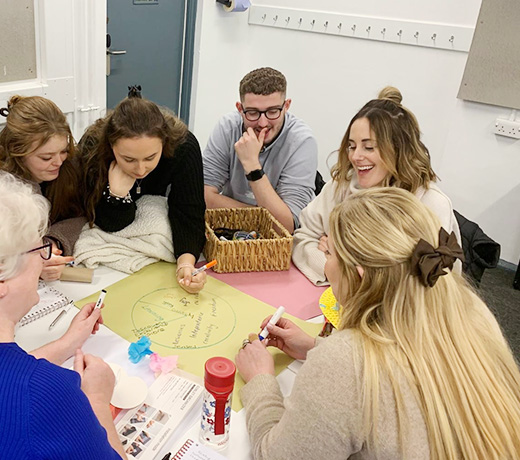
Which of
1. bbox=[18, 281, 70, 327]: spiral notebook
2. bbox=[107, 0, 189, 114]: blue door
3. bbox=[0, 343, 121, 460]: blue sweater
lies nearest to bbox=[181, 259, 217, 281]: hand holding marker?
bbox=[18, 281, 70, 327]: spiral notebook

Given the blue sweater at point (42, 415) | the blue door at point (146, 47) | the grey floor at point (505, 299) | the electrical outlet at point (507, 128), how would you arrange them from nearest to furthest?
1. the blue sweater at point (42, 415)
2. the grey floor at point (505, 299)
3. the electrical outlet at point (507, 128)
4. the blue door at point (146, 47)

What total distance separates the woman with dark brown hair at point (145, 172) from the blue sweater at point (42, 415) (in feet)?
→ 2.09

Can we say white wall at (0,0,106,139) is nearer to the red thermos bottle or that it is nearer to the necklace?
the necklace

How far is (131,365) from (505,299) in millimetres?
2402

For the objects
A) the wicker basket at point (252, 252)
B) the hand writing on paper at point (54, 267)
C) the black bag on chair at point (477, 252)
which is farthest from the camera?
the black bag on chair at point (477, 252)

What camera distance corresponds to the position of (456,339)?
776 millimetres

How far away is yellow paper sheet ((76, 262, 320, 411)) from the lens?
109 cm

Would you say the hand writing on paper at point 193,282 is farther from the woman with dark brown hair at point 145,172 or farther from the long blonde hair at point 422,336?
the long blonde hair at point 422,336

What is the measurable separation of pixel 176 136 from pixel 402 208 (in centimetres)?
89

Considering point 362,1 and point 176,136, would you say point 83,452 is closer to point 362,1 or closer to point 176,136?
point 176,136

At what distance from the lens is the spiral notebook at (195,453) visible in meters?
0.83

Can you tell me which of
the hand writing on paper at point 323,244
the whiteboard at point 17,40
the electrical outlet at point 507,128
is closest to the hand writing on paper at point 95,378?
the hand writing on paper at point 323,244

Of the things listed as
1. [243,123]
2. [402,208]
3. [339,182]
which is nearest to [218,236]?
[339,182]

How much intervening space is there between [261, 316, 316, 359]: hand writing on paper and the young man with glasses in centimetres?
72
